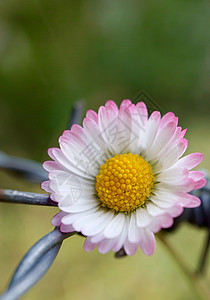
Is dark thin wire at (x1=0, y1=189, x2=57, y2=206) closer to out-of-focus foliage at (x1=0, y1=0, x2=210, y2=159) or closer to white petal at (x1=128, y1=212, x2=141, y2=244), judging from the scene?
white petal at (x1=128, y1=212, x2=141, y2=244)

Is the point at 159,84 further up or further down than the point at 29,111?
further up

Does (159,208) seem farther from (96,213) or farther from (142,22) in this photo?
(142,22)

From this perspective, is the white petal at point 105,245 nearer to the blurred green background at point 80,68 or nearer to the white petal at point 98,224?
the white petal at point 98,224

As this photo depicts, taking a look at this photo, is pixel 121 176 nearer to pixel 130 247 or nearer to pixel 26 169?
pixel 130 247

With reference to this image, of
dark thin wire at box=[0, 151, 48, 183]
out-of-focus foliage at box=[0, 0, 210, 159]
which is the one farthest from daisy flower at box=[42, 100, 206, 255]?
out-of-focus foliage at box=[0, 0, 210, 159]

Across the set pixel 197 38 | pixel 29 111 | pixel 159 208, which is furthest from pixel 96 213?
pixel 197 38

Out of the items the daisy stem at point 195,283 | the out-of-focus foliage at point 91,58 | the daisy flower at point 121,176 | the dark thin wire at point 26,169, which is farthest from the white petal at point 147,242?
the out-of-focus foliage at point 91,58

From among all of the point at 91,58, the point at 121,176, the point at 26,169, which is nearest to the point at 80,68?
the point at 91,58
